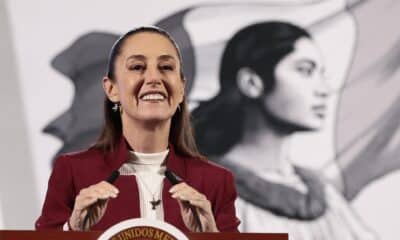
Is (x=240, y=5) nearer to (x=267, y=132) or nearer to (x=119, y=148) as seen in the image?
(x=267, y=132)

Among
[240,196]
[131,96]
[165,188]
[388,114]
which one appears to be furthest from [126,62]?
[388,114]

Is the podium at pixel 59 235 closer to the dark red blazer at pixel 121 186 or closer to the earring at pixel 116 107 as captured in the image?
the dark red blazer at pixel 121 186

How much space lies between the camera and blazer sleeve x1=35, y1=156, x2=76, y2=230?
0.98 metres

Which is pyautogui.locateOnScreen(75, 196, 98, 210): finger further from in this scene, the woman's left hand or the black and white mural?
the black and white mural

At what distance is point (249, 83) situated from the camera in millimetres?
2092

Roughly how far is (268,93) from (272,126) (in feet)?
0.28

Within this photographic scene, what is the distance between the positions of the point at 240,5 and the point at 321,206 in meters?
0.55

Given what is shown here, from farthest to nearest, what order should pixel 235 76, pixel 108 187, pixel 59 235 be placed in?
pixel 235 76 < pixel 108 187 < pixel 59 235

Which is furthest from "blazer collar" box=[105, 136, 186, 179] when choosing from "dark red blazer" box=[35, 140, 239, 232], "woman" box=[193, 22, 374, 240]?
"woman" box=[193, 22, 374, 240]

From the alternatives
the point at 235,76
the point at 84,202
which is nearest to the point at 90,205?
the point at 84,202

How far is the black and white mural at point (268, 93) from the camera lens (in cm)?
204

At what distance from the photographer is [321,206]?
205 cm

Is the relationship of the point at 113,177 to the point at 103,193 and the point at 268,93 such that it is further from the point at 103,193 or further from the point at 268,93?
the point at 268,93

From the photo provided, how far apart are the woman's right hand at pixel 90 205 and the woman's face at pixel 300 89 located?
1178 millimetres
